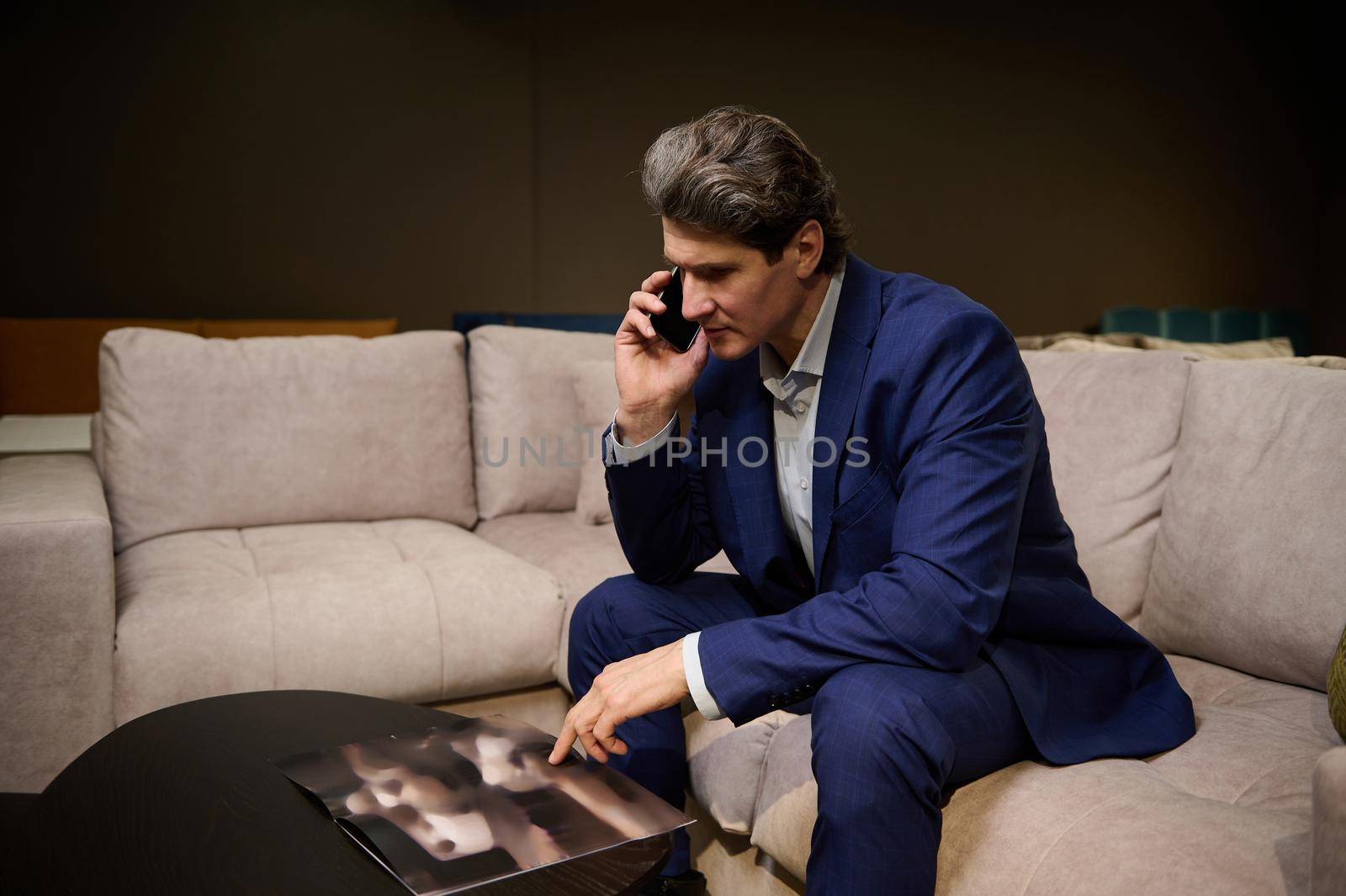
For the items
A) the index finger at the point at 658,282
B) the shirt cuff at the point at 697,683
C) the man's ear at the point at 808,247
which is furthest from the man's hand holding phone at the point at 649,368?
the shirt cuff at the point at 697,683

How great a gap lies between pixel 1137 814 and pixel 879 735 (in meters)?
0.29

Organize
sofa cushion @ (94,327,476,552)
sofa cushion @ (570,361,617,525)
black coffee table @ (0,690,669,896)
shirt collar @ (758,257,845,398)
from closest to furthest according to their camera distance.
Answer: black coffee table @ (0,690,669,896) < shirt collar @ (758,257,845,398) < sofa cushion @ (94,327,476,552) < sofa cushion @ (570,361,617,525)

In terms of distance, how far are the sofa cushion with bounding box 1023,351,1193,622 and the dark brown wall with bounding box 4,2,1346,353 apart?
3038mm

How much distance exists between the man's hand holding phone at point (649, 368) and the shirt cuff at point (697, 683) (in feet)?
1.43

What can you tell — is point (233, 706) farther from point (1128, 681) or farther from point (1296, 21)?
point (1296, 21)

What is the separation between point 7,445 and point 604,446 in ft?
6.75

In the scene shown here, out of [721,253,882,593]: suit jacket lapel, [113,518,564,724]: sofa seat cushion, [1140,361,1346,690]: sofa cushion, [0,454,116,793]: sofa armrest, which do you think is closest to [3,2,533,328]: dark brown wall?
[113,518,564,724]: sofa seat cushion

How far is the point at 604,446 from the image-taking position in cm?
154

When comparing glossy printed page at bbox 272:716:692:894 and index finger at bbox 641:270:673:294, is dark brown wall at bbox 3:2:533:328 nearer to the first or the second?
index finger at bbox 641:270:673:294

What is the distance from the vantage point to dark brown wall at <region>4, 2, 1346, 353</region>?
3.73m

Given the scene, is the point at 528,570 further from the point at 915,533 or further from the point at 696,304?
the point at 915,533

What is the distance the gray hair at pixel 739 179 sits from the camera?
1.23m

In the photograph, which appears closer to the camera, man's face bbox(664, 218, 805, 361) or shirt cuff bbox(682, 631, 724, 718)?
shirt cuff bbox(682, 631, 724, 718)

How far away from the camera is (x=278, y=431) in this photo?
7.95 ft
